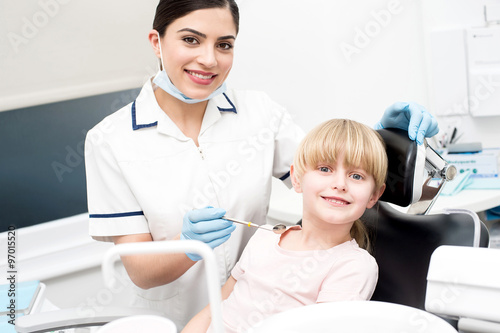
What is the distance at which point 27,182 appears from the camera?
2627 mm

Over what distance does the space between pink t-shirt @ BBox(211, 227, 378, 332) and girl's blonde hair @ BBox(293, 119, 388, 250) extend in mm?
131

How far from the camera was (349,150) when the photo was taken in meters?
1.34

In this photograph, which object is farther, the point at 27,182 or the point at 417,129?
the point at 27,182

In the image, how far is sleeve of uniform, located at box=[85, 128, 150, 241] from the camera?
151cm

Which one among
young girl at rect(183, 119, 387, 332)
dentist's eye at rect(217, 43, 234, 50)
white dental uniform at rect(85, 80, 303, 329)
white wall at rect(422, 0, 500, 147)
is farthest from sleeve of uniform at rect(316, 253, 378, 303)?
white wall at rect(422, 0, 500, 147)

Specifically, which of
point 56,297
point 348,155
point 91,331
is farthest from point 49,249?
point 348,155

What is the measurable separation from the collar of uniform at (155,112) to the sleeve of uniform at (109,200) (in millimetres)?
125

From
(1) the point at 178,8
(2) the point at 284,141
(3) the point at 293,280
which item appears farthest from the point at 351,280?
(1) the point at 178,8

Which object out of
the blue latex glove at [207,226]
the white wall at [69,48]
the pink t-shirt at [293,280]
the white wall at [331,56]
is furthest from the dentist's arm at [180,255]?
the white wall at [331,56]

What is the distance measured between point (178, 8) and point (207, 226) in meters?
0.61

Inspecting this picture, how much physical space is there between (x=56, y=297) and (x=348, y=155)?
172 centimetres

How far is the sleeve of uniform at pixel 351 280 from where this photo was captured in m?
1.23

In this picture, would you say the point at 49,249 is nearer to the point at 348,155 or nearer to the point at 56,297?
the point at 56,297

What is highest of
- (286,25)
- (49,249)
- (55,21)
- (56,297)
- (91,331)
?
(55,21)
